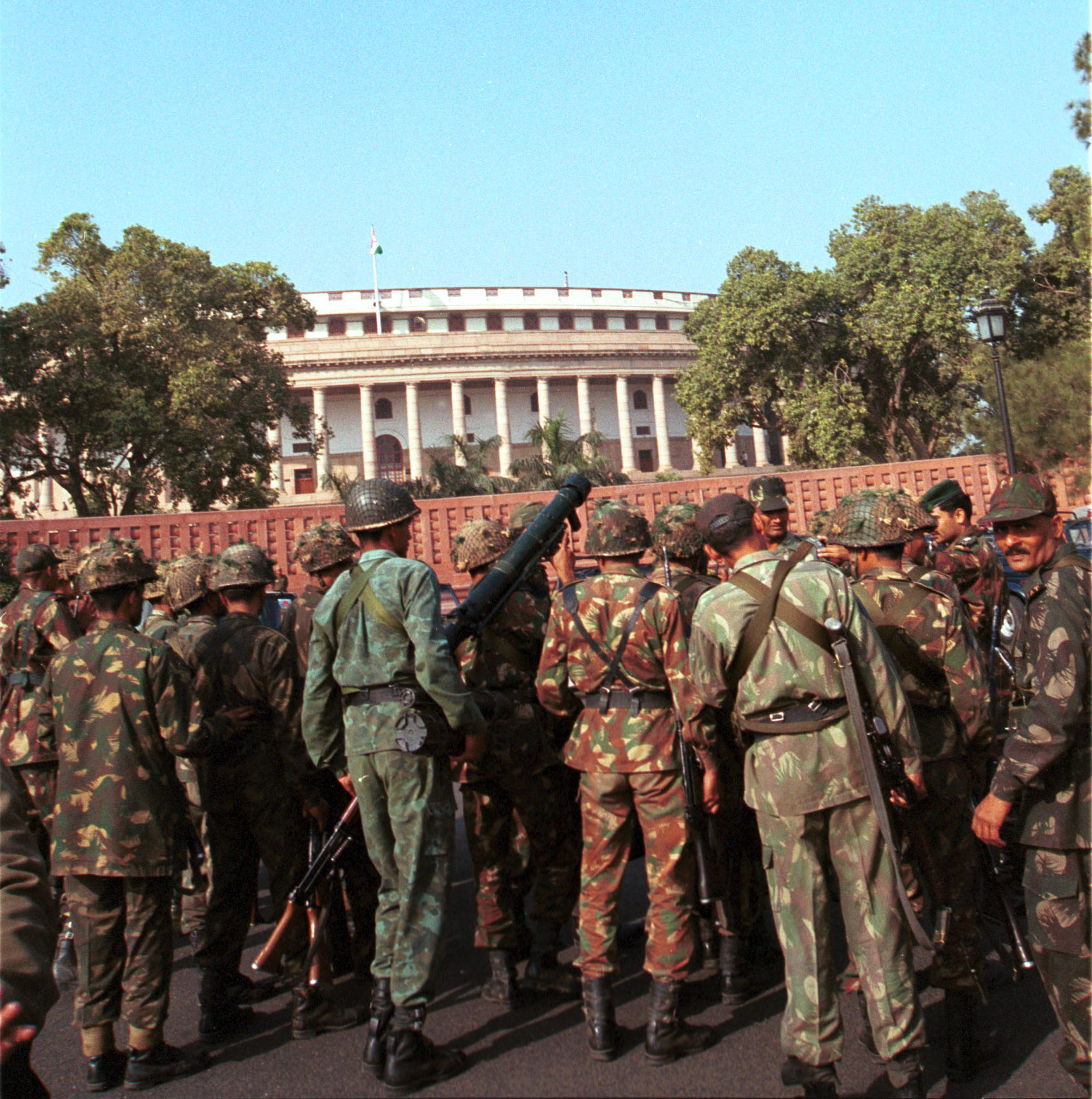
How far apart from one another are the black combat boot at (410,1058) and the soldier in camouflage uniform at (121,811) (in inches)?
33.4

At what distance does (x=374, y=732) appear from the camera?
3551 millimetres

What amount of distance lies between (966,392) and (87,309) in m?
25.4

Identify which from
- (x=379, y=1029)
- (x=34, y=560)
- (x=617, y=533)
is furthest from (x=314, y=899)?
(x=34, y=560)

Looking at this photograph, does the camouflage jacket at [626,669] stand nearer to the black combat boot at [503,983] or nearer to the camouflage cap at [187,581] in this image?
the black combat boot at [503,983]

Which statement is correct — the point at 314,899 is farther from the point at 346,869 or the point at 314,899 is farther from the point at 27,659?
the point at 27,659

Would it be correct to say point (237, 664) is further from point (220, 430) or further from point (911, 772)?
point (220, 430)

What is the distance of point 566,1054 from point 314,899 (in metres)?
1.11

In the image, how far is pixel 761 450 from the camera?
6041 cm

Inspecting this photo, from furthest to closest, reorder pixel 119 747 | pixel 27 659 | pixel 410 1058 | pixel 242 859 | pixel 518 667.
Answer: pixel 27 659
pixel 518 667
pixel 242 859
pixel 119 747
pixel 410 1058

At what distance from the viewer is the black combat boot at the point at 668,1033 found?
340 cm

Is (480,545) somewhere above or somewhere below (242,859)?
above

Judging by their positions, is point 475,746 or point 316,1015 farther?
point 316,1015

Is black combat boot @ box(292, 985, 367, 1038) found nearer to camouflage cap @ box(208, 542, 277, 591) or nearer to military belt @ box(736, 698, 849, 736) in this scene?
camouflage cap @ box(208, 542, 277, 591)

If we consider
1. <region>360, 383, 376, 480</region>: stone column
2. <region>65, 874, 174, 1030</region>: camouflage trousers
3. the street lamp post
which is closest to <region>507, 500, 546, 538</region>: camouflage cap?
<region>65, 874, 174, 1030</region>: camouflage trousers
